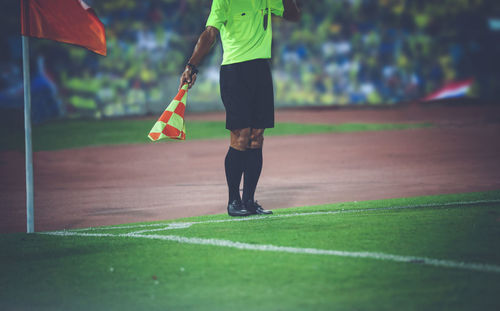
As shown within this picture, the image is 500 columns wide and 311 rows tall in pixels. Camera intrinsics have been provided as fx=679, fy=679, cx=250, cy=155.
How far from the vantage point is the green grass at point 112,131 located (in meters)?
14.7

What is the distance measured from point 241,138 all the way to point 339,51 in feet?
48.8

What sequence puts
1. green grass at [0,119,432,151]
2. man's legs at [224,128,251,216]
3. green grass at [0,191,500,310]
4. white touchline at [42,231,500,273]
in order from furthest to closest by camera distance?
green grass at [0,119,432,151] → man's legs at [224,128,251,216] → white touchline at [42,231,500,273] → green grass at [0,191,500,310]

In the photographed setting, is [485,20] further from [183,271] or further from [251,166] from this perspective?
[183,271]

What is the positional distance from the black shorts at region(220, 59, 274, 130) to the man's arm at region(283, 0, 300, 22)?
0.52 m

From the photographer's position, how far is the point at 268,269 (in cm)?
375

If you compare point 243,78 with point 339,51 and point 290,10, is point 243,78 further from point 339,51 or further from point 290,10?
point 339,51

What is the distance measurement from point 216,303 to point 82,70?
16.4 metres

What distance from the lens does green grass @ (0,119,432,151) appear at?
14.7 meters

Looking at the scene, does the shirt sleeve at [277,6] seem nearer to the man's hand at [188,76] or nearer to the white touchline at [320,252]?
the man's hand at [188,76]

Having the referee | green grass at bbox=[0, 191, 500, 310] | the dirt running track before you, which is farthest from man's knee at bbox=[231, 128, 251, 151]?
the dirt running track

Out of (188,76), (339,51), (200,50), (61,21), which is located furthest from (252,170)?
(339,51)

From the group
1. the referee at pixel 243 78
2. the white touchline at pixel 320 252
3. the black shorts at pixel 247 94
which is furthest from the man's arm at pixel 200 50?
the white touchline at pixel 320 252

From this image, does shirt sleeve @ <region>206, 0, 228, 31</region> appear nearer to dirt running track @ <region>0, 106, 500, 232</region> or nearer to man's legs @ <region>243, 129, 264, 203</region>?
man's legs @ <region>243, 129, 264, 203</region>

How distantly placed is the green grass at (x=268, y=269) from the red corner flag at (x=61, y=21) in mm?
1618
